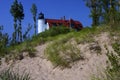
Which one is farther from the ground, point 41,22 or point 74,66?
point 41,22

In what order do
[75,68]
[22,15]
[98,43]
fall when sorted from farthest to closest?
1. [22,15]
2. [98,43]
3. [75,68]

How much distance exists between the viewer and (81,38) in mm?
12031

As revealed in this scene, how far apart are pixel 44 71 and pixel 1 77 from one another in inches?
193

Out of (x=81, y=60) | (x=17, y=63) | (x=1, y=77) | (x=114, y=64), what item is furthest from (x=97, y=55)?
(x=1, y=77)

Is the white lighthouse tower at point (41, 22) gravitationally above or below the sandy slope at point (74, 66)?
above

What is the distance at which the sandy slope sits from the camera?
33.1 ft

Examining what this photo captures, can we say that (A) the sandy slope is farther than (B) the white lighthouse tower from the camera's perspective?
No

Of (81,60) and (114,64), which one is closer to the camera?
(114,64)

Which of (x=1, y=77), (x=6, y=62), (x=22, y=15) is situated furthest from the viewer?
(x=22, y=15)

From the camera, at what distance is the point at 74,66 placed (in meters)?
10.7

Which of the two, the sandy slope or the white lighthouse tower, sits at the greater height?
the white lighthouse tower

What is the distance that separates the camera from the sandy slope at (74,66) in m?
10.1

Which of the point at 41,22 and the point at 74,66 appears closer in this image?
the point at 74,66

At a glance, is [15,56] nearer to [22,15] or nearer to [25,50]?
[25,50]
